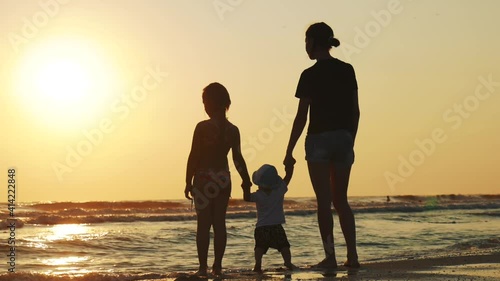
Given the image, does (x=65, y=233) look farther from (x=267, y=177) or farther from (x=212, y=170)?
(x=212, y=170)

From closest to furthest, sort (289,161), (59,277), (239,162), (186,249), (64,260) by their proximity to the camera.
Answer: (289,161)
(239,162)
(59,277)
(64,260)
(186,249)

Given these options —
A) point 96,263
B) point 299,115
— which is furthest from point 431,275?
point 96,263

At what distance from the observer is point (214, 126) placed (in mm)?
7633

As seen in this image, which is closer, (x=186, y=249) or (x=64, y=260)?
(x=64, y=260)

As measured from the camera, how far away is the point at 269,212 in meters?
8.58

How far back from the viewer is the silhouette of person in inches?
296

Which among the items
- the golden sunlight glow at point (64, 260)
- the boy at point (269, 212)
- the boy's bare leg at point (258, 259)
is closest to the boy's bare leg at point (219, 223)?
the boy's bare leg at point (258, 259)

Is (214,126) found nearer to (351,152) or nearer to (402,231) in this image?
(351,152)

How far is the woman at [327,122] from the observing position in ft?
23.5

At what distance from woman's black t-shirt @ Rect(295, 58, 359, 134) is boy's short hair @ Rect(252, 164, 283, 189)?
137cm

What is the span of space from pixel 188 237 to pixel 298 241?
228 centimetres

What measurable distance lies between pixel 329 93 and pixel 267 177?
1.64 meters

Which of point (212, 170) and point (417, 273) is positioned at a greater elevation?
point (212, 170)

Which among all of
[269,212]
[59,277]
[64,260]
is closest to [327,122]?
[269,212]
